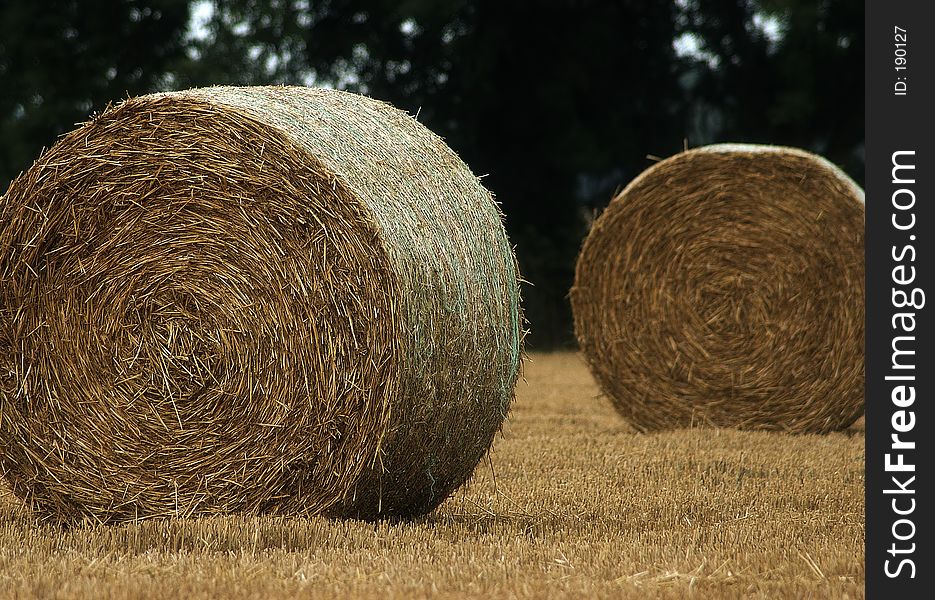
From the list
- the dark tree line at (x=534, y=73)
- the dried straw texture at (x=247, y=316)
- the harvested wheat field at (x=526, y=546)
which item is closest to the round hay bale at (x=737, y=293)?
the harvested wheat field at (x=526, y=546)

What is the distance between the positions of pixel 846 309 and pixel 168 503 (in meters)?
4.72

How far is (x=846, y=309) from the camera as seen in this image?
7793 mm

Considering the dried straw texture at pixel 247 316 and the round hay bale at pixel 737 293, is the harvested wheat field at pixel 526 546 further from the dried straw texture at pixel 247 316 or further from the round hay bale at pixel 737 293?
the round hay bale at pixel 737 293

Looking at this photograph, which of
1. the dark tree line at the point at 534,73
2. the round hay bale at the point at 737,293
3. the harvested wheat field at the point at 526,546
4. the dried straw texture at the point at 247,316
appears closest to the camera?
the harvested wheat field at the point at 526,546

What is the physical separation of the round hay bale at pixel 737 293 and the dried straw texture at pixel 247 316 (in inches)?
128

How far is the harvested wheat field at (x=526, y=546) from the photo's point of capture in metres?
3.37

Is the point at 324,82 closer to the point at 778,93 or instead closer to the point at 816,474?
the point at 778,93

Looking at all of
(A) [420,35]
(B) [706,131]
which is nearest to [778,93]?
(B) [706,131]

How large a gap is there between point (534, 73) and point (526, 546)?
1231 centimetres

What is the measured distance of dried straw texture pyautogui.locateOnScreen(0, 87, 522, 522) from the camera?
429cm

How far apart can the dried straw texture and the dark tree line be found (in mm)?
10511

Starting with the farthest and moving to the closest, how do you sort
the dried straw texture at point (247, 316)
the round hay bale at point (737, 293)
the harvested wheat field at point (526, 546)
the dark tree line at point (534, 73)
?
the dark tree line at point (534, 73)
the round hay bale at point (737, 293)
the dried straw texture at point (247, 316)
the harvested wheat field at point (526, 546)
